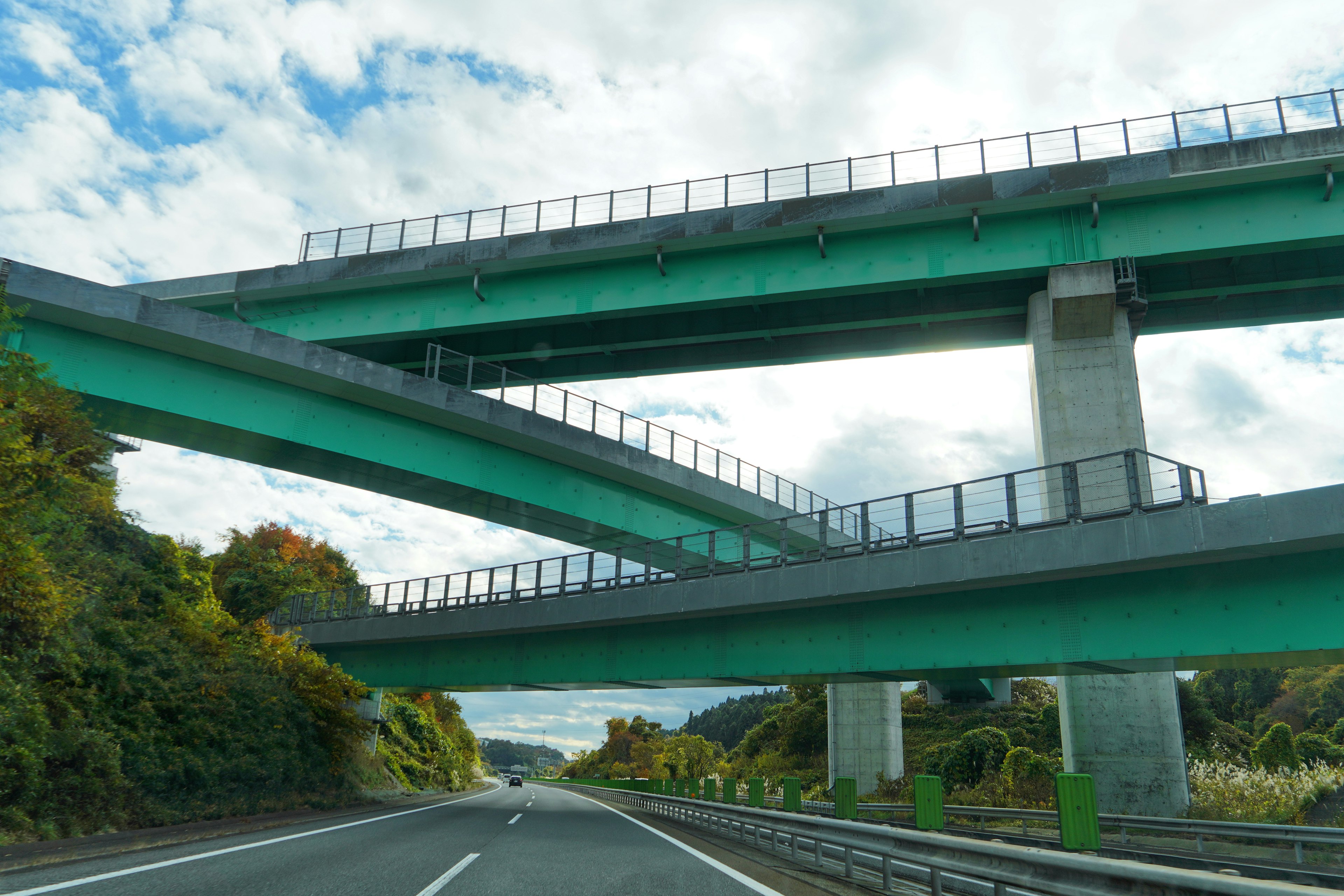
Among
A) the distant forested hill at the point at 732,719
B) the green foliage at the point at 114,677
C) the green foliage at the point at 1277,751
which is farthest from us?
the distant forested hill at the point at 732,719

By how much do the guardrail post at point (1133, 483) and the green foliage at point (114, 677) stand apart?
56.9 ft

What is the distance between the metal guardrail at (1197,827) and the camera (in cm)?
1268

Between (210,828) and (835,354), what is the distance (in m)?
21.8

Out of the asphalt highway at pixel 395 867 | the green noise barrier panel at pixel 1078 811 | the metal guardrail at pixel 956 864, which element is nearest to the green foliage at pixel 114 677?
the asphalt highway at pixel 395 867

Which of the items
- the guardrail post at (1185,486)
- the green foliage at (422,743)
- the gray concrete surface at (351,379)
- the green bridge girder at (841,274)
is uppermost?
the green bridge girder at (841,274)

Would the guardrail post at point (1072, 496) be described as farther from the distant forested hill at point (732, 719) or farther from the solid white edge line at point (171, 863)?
the distant forested hill at point (732, 719)

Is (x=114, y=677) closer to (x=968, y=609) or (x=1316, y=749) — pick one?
(x=968, y=609)

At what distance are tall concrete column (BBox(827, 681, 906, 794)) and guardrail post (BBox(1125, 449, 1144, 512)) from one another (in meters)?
16.5

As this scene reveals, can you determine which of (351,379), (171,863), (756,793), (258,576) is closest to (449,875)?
(171,863)

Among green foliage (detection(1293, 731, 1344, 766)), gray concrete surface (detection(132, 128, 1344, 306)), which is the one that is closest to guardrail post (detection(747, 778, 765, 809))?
gray concrete surface (detection(132, 128, 1344, 306))

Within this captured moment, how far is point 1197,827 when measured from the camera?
14.4 m

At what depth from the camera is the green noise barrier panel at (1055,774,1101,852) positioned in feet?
29.7

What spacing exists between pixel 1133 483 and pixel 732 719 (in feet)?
490

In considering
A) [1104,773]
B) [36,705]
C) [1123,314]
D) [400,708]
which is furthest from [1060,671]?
[400,708]
